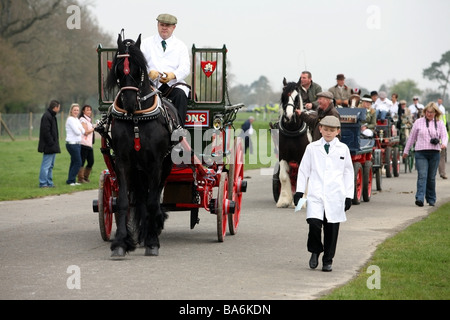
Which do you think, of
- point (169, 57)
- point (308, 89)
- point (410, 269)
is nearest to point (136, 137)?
point (169, 57)

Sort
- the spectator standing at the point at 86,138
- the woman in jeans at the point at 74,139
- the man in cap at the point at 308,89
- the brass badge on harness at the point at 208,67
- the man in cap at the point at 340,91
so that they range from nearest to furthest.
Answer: the brass badge on harness at the point at 208,67 → the man in cap at the point at 308,89 → the man in cap at the point at 340,91 → the woman in jeans at the point at 74,139 → the spectator standing at the point at 86,138

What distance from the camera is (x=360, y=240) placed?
36.4ft

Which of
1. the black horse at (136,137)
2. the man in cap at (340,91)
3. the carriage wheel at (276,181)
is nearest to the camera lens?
the black horse at (136,137)

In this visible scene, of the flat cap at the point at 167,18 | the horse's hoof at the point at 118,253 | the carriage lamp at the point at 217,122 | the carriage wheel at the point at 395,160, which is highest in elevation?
the flat cap at the point at 167,18

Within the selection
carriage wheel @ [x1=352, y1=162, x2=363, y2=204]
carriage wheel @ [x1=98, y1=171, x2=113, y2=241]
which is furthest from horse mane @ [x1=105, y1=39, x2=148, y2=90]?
carriage wheel @ [x1=352, y1=162, x2=363, y2=204]

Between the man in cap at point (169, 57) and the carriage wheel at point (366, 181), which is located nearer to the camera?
the man in cap at point (169, 57)

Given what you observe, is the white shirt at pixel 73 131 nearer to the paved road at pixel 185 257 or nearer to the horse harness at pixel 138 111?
the paved road at pixel 185 257

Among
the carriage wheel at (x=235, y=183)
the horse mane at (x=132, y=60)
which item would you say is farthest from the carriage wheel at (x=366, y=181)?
the horse mane at (x=132, y=60)

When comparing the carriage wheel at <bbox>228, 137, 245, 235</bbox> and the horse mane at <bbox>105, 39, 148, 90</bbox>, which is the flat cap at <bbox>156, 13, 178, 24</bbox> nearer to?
the horse mane at <bbox>105, 39, 148, 90</bbox>

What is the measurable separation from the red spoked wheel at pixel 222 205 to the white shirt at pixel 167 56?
4.70 ft

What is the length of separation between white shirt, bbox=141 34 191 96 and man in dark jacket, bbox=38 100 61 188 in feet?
29.3

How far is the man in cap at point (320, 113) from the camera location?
44.4 feet

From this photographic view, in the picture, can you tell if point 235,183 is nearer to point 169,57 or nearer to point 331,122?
point 169,57

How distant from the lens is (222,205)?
10.5 metres
